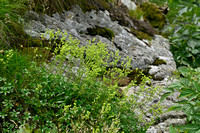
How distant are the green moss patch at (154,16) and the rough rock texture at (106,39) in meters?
3.23

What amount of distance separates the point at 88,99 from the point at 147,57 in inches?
101

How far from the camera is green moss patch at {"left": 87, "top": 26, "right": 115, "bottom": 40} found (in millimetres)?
4035

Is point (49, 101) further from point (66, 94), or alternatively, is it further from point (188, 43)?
point (188, 43)

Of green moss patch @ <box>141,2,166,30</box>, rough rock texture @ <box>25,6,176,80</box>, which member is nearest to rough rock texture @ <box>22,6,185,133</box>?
rough rock texture @ <box>25,6,176,80</box>

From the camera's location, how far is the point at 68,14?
3943 millimetres

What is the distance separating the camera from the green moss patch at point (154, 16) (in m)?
8.01

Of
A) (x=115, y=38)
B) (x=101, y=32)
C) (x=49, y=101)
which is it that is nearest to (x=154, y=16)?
(x=115, y=38)

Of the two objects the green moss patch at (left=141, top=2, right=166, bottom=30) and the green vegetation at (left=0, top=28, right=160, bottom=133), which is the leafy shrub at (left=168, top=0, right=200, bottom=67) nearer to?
the green moss patch at (left=141, top=2, right=166, bottom=30)

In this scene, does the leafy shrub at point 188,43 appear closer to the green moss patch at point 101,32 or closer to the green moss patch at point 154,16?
the green moss patch at point 101,32

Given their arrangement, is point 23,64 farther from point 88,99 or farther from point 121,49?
point 121,49

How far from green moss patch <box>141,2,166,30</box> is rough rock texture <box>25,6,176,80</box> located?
3227mm

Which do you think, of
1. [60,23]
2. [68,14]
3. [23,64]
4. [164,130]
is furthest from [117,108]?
[68,14]

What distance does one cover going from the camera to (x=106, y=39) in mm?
4066

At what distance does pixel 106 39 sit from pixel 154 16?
5146mm
